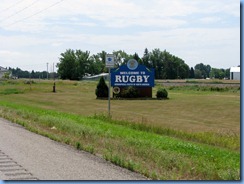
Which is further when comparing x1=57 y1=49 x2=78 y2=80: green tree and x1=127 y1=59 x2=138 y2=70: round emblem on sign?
x1=57 y1=49 x2=78 y2=80: green tree

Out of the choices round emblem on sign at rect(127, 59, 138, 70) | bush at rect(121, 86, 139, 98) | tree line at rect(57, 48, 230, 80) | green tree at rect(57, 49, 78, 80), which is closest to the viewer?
round emblem on sign at rect(127, 59, 138, 70)

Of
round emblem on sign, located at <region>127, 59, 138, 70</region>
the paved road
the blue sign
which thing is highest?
round emblem on sign, located at <region>127, 59, 138, 70</region>

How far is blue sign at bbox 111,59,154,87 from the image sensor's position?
4131 cm

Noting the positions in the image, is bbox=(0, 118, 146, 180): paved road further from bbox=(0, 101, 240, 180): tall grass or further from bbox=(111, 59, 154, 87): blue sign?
bbox=(111, 59, 154, 87): blue sign

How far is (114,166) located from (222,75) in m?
116

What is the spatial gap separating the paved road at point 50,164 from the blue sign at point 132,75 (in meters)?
28.1

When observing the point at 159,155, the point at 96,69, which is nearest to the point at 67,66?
the point at 96,69

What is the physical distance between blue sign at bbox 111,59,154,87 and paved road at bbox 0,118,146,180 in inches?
1107

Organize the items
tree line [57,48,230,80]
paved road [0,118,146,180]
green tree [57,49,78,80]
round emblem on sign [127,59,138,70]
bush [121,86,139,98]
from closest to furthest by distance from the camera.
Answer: paved road [0,118,146,180] → round emblem on sign [127,59,138,70] → bush [121,86,139,98] → tree line [57,48,230,80] → green tree [57,49,78,80]

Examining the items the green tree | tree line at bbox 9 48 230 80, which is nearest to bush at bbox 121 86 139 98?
tree line at bbox 9 48 230 80

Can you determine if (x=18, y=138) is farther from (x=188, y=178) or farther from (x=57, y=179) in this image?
(x=188, y=178)

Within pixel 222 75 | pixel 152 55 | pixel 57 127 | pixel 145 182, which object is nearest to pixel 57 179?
pixel 145 182

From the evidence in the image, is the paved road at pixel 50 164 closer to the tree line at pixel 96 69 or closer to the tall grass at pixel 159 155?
the tall grass at pixel 159 155

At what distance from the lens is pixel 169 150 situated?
11.0m
